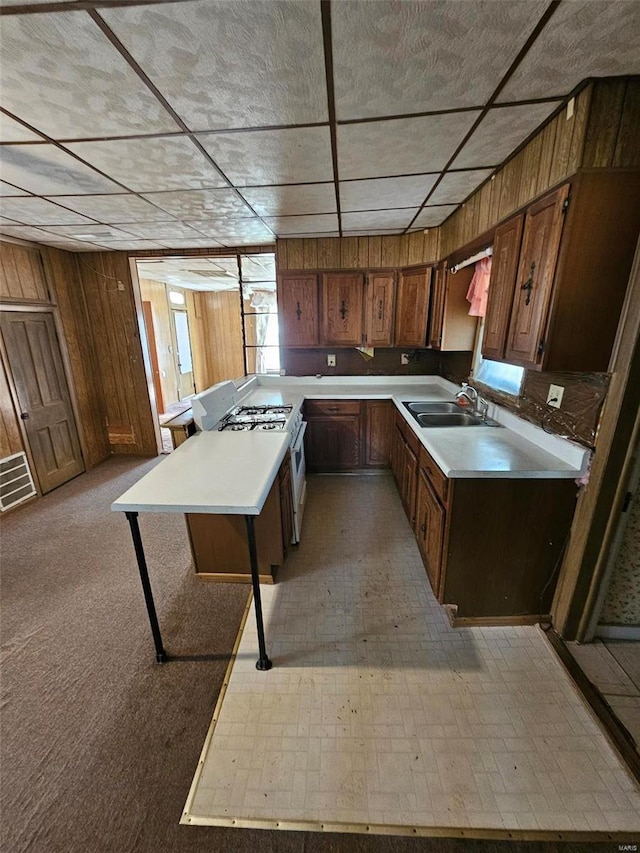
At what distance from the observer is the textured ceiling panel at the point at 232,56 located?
3.08ft

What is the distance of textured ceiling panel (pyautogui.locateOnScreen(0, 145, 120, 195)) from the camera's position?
1663 mm

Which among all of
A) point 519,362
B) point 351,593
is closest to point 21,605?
point 351,593

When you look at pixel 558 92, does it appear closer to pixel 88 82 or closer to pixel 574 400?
pixel 574 400

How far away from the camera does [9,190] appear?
212cm

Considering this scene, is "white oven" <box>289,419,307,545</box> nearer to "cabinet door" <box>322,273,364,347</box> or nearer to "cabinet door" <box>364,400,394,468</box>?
"cabinet door" <box>364,400,394,468</box>

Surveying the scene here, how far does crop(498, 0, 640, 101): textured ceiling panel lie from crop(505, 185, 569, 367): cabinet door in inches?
13.4

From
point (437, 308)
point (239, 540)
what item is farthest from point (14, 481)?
point (437, 308)

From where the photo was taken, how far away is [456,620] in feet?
6.12

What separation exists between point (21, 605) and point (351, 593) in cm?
205

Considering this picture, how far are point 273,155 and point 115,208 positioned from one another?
1474mm

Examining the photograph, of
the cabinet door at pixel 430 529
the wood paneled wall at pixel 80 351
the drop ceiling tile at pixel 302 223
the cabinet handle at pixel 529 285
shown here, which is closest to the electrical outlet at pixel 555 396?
the cabinet handle at pixel 529 285

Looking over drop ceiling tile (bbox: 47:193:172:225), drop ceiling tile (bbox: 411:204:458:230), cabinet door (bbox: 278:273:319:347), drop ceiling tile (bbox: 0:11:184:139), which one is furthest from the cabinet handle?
drop ceiling tile (bbox: 47:193:172:225)

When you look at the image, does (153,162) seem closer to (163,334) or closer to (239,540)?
(239,540)

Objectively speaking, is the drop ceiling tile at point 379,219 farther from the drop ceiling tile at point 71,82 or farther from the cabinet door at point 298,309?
the drop ceiling tile at point 71,82
